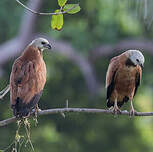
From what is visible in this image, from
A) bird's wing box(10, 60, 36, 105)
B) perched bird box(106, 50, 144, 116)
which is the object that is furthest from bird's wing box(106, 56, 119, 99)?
bird's wing box(10, 60, 36, 105)

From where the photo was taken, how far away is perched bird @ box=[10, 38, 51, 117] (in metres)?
6.04

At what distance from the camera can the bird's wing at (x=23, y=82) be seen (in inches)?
240

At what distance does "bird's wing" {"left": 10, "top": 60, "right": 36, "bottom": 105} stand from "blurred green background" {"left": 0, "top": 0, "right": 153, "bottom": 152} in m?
8.36

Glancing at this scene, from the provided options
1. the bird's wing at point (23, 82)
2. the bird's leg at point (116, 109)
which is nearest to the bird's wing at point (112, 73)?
the bird's leg at point (116, 109)

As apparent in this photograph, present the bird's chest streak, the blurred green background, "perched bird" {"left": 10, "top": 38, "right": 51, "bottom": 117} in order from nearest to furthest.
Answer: "perched bird" {"left": 10, "top": 38, "right": 51, "bottom": 117} < the bird's chest streak < the blurred green background

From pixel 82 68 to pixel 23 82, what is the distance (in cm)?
1195

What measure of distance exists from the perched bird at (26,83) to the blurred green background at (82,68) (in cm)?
826

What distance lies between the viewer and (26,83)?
6.18 m

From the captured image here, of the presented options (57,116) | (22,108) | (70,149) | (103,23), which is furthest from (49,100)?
(22,108)

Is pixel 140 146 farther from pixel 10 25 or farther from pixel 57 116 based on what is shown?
pixel 10 25

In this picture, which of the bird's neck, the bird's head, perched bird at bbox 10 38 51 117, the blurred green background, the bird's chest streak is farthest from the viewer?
the blurred green background

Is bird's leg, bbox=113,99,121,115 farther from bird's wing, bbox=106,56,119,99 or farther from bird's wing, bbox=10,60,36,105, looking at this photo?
bird's wing, bbox=10,60,36,105

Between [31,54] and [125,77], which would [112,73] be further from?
[31,54]

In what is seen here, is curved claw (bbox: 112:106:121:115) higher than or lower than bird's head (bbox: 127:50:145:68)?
lower
